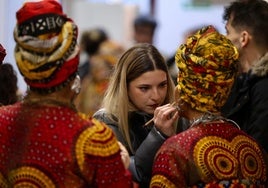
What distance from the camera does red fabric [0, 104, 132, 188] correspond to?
2.92m

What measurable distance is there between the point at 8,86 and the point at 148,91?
736 mm

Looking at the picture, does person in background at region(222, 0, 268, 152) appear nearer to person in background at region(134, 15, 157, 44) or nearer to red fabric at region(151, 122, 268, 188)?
red fabric at region(151, 122, 268, 188)

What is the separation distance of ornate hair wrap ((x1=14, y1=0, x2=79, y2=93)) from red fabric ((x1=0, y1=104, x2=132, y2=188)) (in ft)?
0.37

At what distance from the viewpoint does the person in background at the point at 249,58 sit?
4.26 metres

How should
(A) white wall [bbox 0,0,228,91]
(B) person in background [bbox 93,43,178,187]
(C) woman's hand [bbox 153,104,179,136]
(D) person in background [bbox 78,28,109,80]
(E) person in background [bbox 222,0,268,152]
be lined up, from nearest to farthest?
(C) woman's hand [bbox 153,104,179,136], (B) person in background [bbox 93,43,178,187], (E) person in background [bbox 222,0,268,152], (D) person in background [bbox 78,28,109,80], (A) white wall [bbox 0,0,228,91]

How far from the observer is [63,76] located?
2959mm

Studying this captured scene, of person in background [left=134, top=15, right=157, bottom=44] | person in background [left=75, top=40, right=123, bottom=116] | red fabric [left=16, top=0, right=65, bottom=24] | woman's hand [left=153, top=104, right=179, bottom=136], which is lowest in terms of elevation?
person in background [left=75, top=40, right=123, bottom=116]

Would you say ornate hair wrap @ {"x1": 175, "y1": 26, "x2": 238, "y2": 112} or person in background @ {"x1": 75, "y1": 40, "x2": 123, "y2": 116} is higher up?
ornate hair wrap @ {"x1": 175, "y1": 26, "x2": 238, "y2": 112}

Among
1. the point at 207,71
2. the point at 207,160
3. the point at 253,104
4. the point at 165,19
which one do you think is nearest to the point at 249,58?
the point at 253,104

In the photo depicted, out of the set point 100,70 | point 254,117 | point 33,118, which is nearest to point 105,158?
point 33,118

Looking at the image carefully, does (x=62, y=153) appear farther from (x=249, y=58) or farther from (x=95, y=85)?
(x=95, y=85)

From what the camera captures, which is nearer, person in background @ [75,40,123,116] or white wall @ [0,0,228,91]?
person in background @ [75,40,123,116]

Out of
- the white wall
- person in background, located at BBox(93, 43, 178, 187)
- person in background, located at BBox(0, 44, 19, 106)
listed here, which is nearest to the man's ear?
person in background, located at BBox(93, 43, 178, 187)

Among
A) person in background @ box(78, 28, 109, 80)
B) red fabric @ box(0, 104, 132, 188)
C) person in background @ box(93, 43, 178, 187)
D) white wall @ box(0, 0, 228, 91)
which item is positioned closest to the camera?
red fabric @ box(0, 104, 132, 188)
